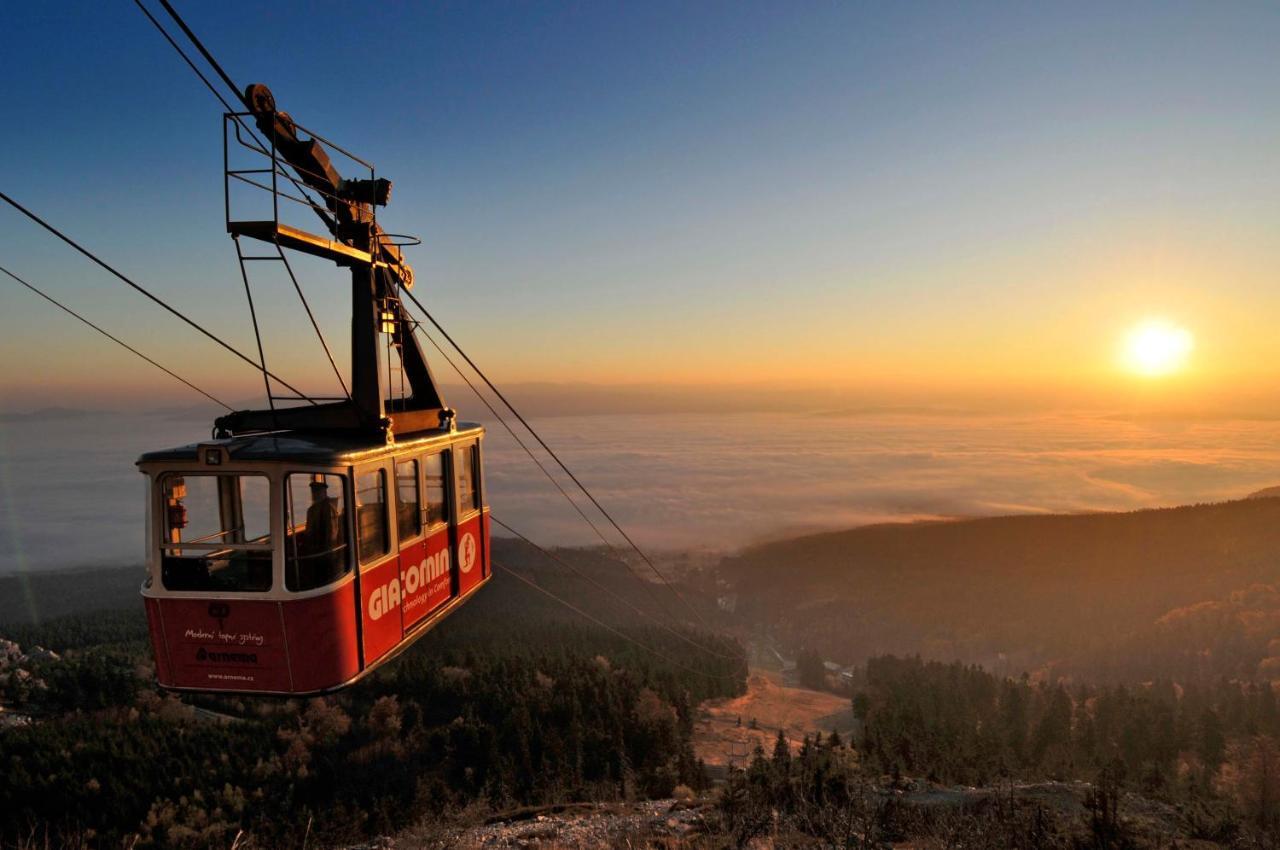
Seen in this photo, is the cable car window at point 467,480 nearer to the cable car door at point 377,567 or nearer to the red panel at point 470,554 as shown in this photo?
the red panel at point 470,554

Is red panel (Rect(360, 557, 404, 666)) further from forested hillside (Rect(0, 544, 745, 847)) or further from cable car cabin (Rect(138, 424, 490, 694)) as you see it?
forested hillside (Rect(0, 544, 745, 847))

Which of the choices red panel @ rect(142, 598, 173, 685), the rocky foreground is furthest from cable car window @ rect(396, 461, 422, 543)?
the rocky foreground

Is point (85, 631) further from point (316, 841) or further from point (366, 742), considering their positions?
point (316, 841)

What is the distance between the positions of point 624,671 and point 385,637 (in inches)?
3885

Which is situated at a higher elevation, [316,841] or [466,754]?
[316,841]

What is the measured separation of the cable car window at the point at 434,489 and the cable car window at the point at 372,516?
4.84 ft

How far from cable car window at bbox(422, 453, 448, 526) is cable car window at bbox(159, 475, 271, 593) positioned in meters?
2.78

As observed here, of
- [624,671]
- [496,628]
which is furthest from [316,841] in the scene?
[496,628]

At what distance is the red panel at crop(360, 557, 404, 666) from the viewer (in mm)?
10336

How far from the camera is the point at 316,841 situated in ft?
180

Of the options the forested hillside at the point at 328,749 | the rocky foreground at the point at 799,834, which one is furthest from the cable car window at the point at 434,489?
the forested hillside at the point at 328,749

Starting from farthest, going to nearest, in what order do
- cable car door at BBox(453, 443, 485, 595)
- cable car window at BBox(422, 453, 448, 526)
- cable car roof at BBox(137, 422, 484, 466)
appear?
cable car door at BBox(453, 443, 485, 595)
cable car window at BBox(422, 453, 448, 526)
cable car roof at BBox(137, 422, 484, 466)

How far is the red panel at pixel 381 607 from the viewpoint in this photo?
407 inches

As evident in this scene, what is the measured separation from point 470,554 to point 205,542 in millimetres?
5403
